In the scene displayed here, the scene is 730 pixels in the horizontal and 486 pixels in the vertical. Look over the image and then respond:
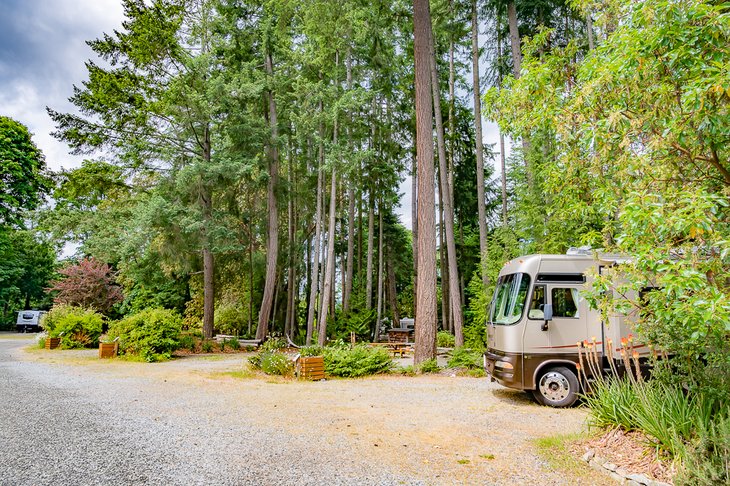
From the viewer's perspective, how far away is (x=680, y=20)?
3193 mm

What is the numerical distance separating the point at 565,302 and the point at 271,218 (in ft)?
42.6

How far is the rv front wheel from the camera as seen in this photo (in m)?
6.69

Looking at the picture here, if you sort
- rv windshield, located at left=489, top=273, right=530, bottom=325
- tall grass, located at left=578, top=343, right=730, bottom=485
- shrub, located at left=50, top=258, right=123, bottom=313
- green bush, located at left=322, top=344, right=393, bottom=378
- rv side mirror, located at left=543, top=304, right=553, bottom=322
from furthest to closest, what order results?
shrub, located at left=50, top=258, right=123, bottom=313 → green bush, located at left=322, top=344, right=393, bottom=378 → rv windshield, located at left=489, top=273, right=530, bottom=325 → rv side mirror, located at left=543, top=304, right=553, bottom=322 → tall grass, located at left=578, top=343, right=730, bottom=485

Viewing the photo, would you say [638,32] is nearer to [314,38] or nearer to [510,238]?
[510,238]

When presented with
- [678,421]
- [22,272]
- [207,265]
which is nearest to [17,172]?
[22,272]

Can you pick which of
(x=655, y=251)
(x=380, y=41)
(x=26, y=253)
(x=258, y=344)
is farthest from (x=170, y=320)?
(x=26, y=253)

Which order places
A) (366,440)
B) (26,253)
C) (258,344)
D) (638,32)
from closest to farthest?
(638,32), (366,440), (258,344), (26,253)

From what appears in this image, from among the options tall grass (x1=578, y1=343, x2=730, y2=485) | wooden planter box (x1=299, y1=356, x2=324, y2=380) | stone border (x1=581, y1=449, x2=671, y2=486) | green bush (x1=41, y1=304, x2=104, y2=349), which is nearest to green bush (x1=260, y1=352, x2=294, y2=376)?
wooden planter box (x1=299, y1=356, x2=324, y2=380)

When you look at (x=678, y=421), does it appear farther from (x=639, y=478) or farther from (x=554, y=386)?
(x=554, y=386)

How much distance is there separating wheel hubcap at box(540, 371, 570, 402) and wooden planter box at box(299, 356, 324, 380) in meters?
4.74

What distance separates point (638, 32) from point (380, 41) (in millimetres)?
13183

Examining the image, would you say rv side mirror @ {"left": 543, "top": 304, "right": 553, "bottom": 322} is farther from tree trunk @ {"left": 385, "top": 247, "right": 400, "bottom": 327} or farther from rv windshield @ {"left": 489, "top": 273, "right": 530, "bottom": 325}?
tree trunk @ {"left": 385, "top": 247, "right": 400, "bottom": 327}

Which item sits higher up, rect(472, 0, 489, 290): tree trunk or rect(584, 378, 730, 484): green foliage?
rect(472, 0, 489, 290): tree trunk

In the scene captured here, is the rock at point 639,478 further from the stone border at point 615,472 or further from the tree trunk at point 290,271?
the tree trunk at point 290,271
